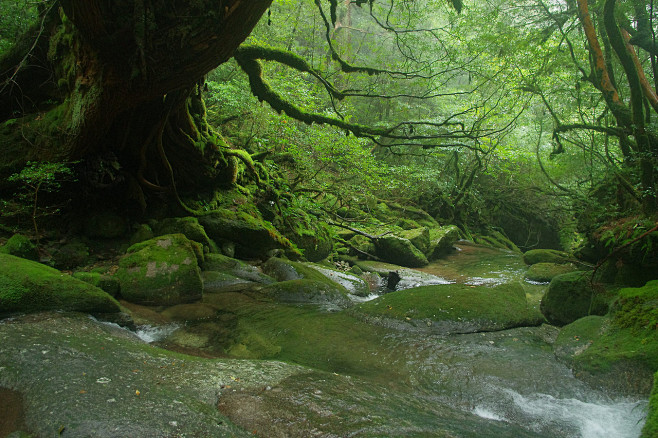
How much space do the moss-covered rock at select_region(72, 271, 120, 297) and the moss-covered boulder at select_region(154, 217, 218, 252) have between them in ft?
6.32

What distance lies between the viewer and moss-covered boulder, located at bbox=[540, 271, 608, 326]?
5.97 metres

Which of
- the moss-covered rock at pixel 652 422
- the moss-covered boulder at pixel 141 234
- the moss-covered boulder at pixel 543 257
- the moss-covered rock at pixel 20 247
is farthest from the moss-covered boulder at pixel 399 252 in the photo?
the moss-covered rock at pixel 652 422

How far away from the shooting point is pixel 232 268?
24.5 feet

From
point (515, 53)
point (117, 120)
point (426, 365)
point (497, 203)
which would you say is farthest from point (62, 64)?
point (497, 203)

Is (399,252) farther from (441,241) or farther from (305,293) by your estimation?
(305,293)

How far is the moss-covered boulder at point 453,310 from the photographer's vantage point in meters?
5.56

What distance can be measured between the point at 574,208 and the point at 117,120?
10.8 metres

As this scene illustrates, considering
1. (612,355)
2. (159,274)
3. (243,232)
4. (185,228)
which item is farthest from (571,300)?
(185,228)

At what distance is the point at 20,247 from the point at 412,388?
5689 mm

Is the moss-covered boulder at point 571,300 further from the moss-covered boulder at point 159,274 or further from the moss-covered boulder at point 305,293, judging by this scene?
the moss-covered boulder at point 159,274

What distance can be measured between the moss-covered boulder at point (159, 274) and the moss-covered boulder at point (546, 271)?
9.48m

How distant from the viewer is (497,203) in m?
19.8

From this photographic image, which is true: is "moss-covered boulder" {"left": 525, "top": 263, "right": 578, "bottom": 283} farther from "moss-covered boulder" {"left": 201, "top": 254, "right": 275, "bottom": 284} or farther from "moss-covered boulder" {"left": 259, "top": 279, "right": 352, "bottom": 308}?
"moss-covered boulder" {"left": 201, "top": 254, "right": 275, "bottom": 284}

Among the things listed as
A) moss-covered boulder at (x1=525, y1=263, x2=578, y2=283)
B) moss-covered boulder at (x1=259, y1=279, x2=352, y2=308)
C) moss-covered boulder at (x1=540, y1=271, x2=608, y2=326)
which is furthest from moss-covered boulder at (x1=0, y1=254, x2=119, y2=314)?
moss-covered boulder at (x1=525, y1=263, x2=578, y2=283)
